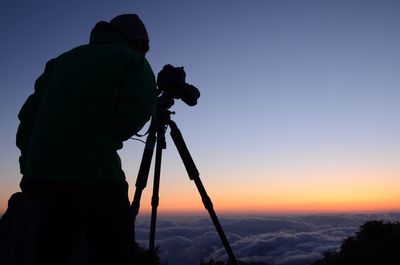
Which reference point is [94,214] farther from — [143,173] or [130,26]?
[143,173]

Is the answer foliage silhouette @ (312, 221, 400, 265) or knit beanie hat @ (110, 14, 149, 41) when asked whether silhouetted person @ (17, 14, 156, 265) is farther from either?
foliage silhouette @ (312, 221, 400, 265)

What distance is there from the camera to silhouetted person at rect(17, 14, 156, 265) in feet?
7.58

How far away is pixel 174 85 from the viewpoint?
4.37 m

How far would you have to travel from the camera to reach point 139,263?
8.66 metres

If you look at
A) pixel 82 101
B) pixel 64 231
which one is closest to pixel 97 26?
pixel 82 101

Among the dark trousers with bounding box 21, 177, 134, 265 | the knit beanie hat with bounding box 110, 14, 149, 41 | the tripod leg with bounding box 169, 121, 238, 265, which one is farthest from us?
the tripod leg with bounding box 169, 121, 238, 265

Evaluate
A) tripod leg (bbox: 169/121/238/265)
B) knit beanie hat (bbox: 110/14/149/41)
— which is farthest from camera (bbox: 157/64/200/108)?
knit beanie hat (bbox: 110/14/149/41)

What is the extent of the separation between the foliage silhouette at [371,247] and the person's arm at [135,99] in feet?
20.9

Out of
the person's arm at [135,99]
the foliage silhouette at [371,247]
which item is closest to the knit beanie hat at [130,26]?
the person's arm at [135,99]

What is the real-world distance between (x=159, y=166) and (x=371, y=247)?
5582 mm

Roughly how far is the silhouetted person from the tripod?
1481 millimetres

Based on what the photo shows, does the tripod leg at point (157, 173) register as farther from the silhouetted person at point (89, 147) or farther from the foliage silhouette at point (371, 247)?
the foliage silhouette at point (371, 247)

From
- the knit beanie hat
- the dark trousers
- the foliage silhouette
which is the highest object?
the knit beanie hat

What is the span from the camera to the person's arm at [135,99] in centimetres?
231
